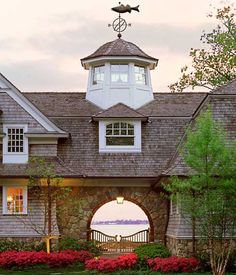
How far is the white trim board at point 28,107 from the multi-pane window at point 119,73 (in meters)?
4.84

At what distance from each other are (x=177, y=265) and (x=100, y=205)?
5.89 metres

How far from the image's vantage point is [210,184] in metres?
21.2

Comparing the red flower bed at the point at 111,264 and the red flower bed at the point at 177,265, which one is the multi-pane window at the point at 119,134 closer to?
the red flower bed at the point at 111,264

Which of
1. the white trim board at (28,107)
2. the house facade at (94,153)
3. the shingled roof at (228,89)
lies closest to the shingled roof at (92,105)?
the house facade at (94,153)

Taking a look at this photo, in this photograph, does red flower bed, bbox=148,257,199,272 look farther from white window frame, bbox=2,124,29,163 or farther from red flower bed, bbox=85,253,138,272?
white window frame, bbox=2,124,29,163

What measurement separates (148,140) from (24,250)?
6.84 metres

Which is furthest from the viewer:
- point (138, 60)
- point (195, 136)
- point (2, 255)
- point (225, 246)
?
point (138, 60)

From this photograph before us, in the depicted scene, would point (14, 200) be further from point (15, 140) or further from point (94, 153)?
point (94, 153)

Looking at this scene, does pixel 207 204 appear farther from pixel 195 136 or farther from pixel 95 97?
pixel 95 97

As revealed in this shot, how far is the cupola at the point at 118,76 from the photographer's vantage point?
103 feet

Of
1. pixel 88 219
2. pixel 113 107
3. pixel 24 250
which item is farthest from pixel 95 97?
pixel 24 250

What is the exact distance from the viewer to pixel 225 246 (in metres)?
22.4

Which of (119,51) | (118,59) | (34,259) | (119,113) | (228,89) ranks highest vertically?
(119,51)

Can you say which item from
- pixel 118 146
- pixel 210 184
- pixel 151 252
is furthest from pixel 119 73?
pixel 210 184
